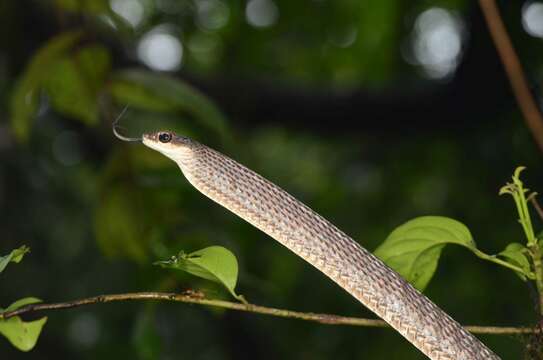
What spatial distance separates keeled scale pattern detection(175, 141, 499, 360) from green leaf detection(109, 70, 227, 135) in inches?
26.3

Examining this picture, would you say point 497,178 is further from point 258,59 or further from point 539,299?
point 539,299

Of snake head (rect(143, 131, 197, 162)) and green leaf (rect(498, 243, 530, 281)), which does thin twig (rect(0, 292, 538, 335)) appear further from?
snake head (rect(143, 131, 197, 162))

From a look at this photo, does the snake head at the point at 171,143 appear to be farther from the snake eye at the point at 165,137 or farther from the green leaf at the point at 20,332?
the green leaf at the point at 20,332

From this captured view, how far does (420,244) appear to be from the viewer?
1735mm

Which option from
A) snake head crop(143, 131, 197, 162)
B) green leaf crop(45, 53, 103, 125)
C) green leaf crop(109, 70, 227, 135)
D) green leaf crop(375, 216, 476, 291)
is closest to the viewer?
green leaf crop(375, 216, 476, 291)

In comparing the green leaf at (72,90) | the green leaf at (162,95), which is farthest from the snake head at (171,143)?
the green leaf at (72,90)

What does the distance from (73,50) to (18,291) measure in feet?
6.88

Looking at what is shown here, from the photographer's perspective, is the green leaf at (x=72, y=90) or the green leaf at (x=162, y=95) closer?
the green leaf at (x=162, y=95)

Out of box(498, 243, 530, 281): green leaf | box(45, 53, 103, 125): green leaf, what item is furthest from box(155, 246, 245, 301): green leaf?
box(45, 53, 103, 125): green leaf

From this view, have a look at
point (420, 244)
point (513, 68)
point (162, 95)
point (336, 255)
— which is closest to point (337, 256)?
point (336, 255)

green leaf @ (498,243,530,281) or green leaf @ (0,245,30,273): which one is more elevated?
green leaf @ (498,243,530,281)

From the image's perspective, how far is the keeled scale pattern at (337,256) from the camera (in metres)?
1.72

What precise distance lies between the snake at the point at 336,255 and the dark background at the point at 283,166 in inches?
34.9

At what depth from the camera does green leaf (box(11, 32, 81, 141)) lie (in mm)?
2514
